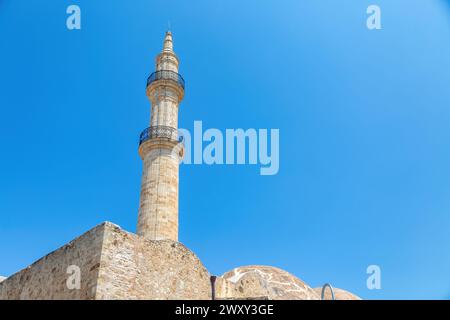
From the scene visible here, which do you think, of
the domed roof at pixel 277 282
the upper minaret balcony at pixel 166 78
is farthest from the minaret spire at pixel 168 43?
the domed roof at pixel 277 282

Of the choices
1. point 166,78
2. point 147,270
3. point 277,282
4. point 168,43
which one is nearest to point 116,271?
point 147,270

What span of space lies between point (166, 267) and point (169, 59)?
16.4 m

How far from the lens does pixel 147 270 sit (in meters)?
9.51

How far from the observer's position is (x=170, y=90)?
23172 mm

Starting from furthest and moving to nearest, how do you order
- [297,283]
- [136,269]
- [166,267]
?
[297,283] → [166,267] → [136,269]

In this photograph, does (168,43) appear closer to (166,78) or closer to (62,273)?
(166,78)

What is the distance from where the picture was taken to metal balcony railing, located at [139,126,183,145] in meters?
21.5

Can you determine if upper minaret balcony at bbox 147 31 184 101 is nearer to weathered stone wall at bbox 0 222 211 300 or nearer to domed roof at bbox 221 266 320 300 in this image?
domed roof at bbox 221 266 320 300

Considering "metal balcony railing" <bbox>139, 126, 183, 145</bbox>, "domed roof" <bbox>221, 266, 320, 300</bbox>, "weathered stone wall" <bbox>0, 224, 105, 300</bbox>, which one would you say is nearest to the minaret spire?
"metal balcony railing" <bbox>139, 126, 183, 145</bbox>

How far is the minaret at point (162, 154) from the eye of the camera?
64.4 ft

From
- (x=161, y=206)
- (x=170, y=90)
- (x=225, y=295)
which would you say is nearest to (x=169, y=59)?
(x=170, y=90)

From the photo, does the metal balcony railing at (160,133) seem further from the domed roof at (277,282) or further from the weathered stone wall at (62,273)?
the weathered stone wall at (62,273)
